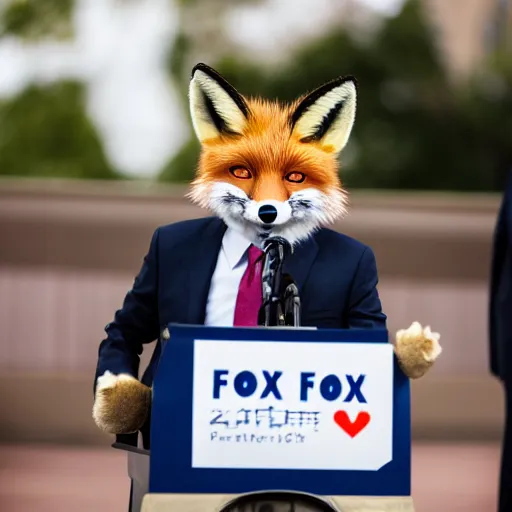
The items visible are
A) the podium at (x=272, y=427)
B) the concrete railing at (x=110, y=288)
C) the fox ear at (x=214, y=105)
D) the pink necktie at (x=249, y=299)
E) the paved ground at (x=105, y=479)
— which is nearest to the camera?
the podium at (x=272, y=427)

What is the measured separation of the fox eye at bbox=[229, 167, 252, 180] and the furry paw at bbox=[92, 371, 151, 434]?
448mm

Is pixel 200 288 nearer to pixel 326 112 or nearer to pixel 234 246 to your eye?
pixel 234 246

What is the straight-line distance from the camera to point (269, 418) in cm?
172

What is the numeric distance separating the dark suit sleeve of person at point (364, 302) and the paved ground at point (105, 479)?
7.57ft

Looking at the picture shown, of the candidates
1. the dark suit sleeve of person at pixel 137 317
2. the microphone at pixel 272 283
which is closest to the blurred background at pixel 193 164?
the dark suit sleeve of person at pixel 137 317

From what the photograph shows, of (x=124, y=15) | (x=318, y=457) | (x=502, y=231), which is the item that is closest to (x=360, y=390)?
(x=318, y=457)

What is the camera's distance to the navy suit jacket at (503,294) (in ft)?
10.4

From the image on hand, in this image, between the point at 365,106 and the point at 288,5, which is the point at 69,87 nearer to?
the point at 288,5

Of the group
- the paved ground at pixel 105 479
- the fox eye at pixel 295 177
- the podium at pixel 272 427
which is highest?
the fox eye at pixel 295 177

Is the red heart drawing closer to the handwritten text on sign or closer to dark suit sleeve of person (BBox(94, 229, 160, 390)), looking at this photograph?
the handwritten text on sign

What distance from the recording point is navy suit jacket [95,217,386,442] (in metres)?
1.99

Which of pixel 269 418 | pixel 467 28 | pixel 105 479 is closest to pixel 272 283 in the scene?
pixel 269 418

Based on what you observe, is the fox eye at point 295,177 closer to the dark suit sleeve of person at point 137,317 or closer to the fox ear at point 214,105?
the fox ear at point 214,105

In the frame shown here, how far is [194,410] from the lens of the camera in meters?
1.70
